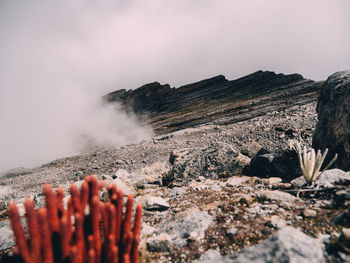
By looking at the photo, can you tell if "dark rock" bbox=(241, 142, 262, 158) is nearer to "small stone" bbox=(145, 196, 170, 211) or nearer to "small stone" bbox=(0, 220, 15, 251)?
"small stone" bbox=(145, 196, 170, 211)

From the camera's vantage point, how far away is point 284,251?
1.65m

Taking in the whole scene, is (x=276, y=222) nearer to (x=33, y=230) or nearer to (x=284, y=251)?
(x=284, y=251)

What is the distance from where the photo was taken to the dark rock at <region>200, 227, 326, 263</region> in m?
1.64

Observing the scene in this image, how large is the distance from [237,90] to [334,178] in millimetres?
27540

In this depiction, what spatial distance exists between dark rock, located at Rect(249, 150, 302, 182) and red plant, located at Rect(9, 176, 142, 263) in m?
4.12

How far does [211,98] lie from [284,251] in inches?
1176

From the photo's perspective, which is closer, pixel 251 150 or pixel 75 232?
pixel 75 232

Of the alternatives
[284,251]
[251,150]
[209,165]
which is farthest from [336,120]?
[284,251]

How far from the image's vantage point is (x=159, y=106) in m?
36.6

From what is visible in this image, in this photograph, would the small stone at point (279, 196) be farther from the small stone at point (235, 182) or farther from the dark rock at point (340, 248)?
the dark rock at point (340, 248)

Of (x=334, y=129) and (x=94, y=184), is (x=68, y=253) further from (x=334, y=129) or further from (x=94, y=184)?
(x=334, y=129)

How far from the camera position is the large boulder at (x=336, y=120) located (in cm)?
463

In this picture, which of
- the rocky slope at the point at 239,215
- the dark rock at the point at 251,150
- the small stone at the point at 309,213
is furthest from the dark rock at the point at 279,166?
the small stone at the point at 309,213

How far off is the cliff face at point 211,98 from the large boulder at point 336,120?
1017 cm
